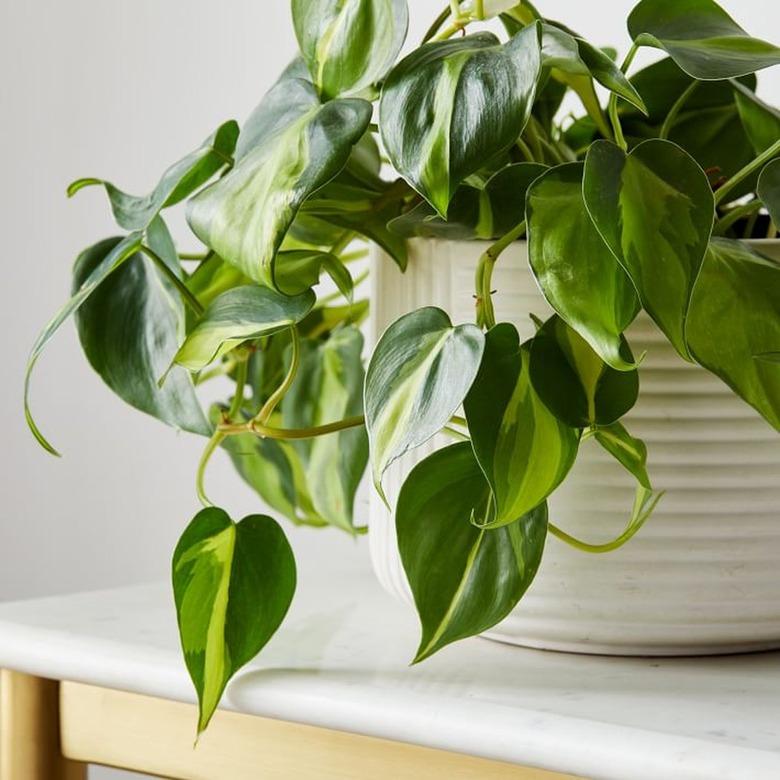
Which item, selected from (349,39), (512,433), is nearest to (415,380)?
(512,433)

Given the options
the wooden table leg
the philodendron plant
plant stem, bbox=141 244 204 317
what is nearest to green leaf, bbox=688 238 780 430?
the philodendron plant

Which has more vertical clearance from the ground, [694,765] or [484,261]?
[484,261]

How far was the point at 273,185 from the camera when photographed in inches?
19.6

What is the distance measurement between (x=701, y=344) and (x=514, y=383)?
7cm

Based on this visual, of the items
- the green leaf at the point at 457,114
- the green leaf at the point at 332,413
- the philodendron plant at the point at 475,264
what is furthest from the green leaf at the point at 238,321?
the green leaf at the point at 332,413

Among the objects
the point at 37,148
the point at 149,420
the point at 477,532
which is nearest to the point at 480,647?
the point at 477,532

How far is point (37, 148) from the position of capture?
5.06 ft

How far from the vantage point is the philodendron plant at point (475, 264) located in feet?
1.52

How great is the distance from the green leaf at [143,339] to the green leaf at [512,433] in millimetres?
191

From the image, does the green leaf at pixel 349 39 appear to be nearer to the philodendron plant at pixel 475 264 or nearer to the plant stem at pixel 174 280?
the philodendron plant at pixel 475 264

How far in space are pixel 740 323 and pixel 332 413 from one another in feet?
1.15

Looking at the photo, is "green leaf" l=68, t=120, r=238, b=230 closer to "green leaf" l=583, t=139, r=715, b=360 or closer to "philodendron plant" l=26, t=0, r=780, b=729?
"philodendron plant" l=26, t=0, r=780, b=729

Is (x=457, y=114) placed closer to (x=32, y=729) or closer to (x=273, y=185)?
(x=273, y=185)

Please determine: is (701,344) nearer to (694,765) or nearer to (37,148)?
(694,765)
